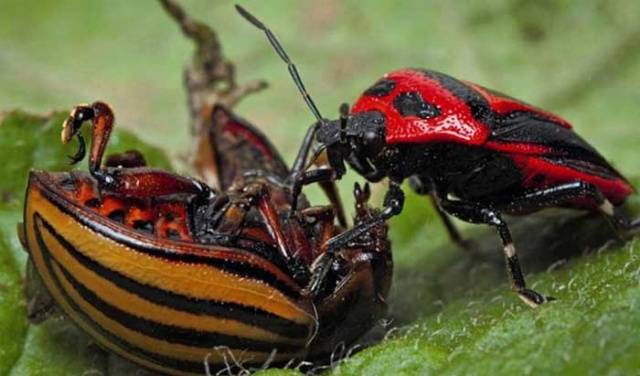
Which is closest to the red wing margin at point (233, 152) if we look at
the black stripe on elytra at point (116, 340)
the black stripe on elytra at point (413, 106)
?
the black stripe on elytra at point (413, 106)

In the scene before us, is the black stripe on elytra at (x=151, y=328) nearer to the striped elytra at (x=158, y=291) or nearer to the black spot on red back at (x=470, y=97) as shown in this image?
the striped elytra at (x=158, y=291)

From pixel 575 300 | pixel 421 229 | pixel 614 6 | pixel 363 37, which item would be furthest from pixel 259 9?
pixel 575 300

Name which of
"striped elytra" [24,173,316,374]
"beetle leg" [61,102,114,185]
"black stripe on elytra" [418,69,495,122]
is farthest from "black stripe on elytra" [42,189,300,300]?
"black stripe on elytra" [418,69,495,122]

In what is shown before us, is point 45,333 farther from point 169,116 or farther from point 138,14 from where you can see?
point 138,14

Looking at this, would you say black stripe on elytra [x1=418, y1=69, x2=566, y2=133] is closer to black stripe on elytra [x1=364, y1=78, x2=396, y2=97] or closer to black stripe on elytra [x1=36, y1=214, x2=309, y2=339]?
black stripe on elytra [x1=364, y1=78, x2=396, y2=97]

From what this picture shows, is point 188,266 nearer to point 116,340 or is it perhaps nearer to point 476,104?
point 116,340

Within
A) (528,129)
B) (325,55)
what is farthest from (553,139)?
(325,55)
